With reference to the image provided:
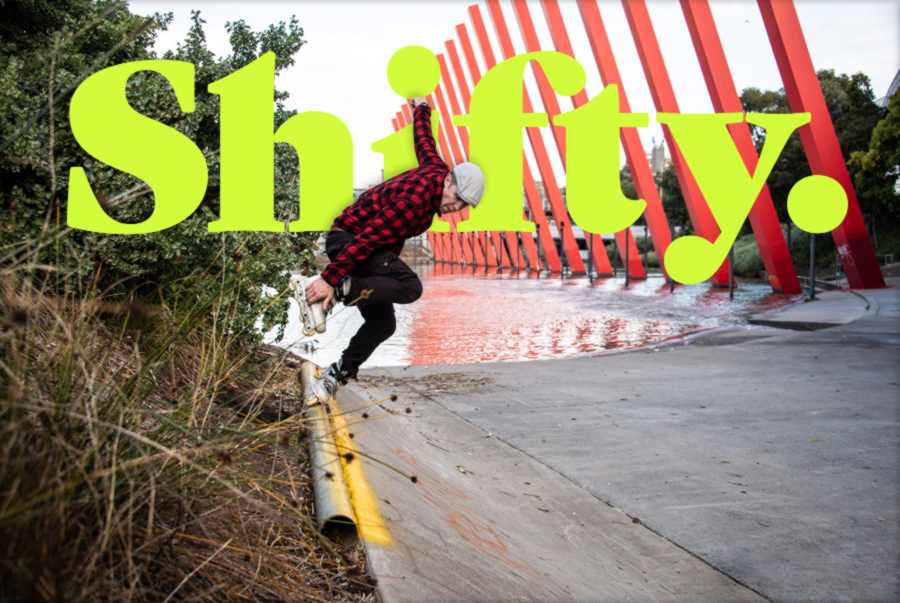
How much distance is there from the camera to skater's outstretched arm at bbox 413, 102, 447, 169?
4727mm

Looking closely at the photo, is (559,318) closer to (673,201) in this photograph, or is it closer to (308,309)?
(308,309)

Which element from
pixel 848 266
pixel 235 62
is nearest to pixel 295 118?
pixel 235 62

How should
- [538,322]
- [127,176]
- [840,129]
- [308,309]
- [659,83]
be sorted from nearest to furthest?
1. [308,309]
2. [127,176]
3. [538,322]
4. [659,83]
5. [840,129]

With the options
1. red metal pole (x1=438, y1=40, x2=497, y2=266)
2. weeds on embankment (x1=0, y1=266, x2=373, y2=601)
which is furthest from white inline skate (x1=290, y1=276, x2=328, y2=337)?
red metal pole (x1=438, y1=40, x2=497, y2=266)

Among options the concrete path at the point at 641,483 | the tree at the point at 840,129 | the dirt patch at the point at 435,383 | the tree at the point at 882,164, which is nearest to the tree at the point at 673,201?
the tree at the point at 840,129

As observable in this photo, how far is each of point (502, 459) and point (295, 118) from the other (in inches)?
127

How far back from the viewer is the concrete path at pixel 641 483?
3.19 meters

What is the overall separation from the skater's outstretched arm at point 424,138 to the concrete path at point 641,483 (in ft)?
4.28

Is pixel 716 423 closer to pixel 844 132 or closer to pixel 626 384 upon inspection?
pixel 626 384

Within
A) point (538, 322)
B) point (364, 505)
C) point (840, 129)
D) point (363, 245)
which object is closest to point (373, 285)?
point (363, 245)

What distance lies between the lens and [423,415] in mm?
6004

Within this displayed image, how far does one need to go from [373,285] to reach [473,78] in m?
33.5

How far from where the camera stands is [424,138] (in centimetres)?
491

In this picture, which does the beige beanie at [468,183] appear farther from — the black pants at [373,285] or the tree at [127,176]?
the tree at [127,176]
